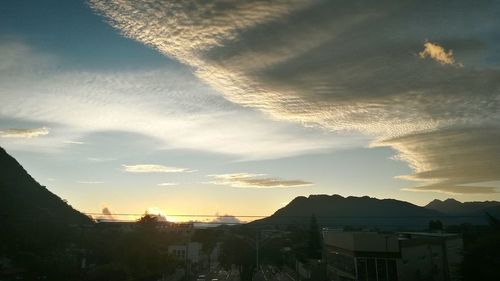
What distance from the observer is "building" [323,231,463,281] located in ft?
174

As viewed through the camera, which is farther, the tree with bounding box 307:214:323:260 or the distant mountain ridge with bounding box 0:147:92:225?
the tree with bounding box 307:214:323:260

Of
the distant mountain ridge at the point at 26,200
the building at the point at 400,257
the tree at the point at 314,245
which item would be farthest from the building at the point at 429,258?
the distant mountain ridge at the point at 26,200

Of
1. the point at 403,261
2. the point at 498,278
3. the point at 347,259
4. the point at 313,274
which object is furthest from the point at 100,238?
the point at 498,278

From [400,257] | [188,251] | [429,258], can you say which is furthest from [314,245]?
[400,257]

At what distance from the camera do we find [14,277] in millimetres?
57312

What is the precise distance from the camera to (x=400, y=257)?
53312 millimetres

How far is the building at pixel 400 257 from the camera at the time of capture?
174 ft

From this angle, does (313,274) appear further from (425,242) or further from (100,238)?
(100,238)

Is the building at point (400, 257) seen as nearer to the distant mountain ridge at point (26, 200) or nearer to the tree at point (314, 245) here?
the tree at point (314, 245)

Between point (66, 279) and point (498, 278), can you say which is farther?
point (66, 279)

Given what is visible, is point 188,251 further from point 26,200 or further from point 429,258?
point 429,258

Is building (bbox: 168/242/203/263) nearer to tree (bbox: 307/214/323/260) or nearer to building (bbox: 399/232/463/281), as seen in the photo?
tree (bbox: 307/214/323/260)

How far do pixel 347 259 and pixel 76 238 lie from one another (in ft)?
244

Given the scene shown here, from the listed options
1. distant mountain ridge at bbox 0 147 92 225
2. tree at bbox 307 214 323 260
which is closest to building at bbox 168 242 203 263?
distant mountain ridge at bbox 0 147 92 225
